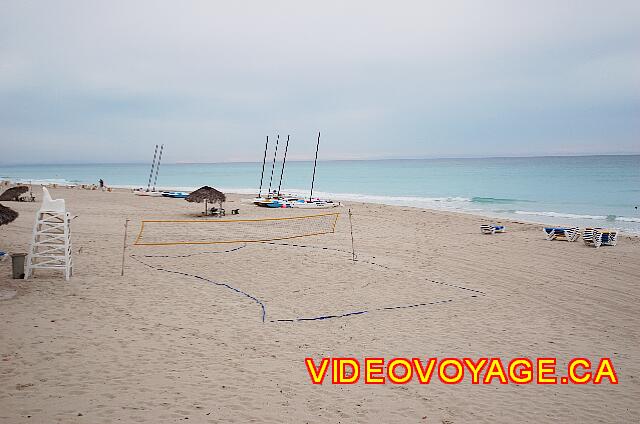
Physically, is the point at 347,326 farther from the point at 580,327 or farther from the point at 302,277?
the point at 580,327

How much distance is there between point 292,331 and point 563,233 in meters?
13.5

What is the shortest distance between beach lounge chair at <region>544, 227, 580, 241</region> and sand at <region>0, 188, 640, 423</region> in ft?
10.9

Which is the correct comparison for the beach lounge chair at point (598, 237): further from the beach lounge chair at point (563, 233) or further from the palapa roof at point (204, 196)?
the palapa roof at point (204, 196)

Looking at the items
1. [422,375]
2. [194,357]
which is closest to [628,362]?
[422,375]

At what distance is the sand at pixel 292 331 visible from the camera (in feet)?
14.4

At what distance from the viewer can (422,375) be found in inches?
206

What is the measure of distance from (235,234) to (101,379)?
10.5 meters

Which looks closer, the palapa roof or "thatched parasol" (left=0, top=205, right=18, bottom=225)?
"thatched parasol" (left=0, top=205, right=18, bottom=225)

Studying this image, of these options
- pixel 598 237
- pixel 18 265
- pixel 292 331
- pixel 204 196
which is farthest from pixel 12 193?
pixel 598 237

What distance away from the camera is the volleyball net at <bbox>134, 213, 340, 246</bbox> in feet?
45.1

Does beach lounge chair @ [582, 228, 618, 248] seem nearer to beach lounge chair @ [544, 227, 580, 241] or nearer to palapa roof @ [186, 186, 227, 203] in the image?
beach lounge chair @ [544, 227, 580, 241]

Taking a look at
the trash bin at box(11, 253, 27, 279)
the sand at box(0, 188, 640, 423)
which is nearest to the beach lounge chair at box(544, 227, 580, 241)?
the sand at box(0, 188, 640, 423)

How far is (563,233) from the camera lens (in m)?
16.2

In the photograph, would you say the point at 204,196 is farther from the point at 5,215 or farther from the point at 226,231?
the point at 5,215
